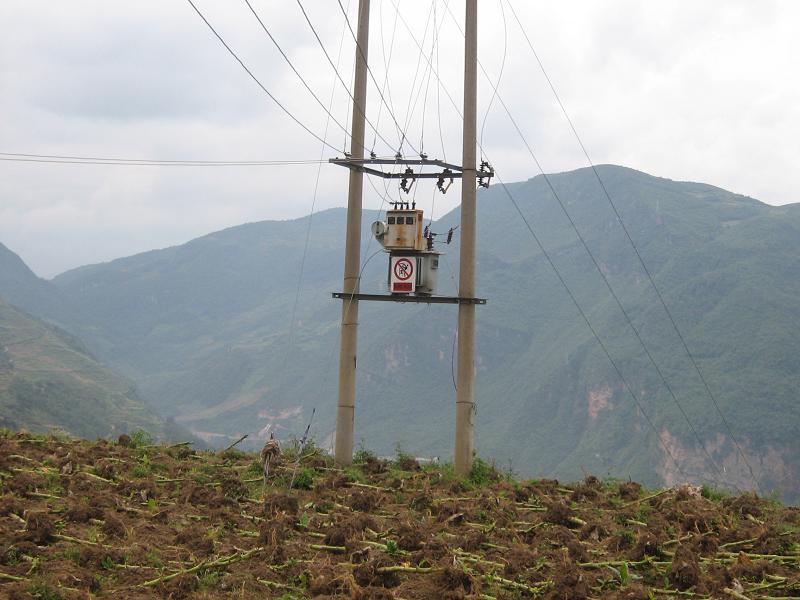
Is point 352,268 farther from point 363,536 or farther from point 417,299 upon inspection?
point 363,536

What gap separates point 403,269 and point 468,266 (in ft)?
4.07

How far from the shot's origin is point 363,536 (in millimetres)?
13094

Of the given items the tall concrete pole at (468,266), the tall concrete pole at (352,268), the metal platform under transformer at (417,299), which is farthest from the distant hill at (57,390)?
the tall concrete pole at (468,266)

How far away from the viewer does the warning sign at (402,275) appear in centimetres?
1870

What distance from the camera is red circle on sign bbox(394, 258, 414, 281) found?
61.5ft

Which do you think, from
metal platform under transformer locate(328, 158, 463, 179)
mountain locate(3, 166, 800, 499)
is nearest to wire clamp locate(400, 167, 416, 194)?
metal platform under transformer locate(328, 158, 463, 179)

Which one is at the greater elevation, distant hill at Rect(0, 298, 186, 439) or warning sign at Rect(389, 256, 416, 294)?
distant hill at Rect(0, 298, 186, 439)

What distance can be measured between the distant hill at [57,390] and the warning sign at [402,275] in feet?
223

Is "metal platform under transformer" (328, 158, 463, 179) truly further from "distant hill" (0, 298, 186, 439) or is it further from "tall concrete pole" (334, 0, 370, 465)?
"distant hill" (0, 298, 186, 439)

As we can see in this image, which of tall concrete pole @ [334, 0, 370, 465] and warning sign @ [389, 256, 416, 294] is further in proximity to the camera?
tall concrete pole @ [334, 0, 370, 465]

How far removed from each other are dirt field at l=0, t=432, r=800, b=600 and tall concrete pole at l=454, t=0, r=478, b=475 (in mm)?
1019

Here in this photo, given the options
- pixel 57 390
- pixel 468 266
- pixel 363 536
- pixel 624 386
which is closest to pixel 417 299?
pixel 468 266

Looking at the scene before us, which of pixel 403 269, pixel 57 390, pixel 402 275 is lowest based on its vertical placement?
pixel 402 275

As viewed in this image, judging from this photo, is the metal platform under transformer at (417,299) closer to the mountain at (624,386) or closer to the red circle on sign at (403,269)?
the red circle on sign at (403,269)
